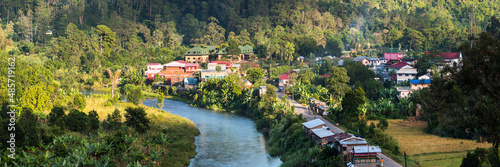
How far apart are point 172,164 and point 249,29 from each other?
86.6 meters

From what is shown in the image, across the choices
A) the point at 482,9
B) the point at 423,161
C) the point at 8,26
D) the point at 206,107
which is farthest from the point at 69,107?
the point at 482,9

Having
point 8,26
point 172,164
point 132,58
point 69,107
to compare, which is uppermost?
point 8,26

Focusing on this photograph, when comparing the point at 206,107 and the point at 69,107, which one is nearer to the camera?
the point at 69,107

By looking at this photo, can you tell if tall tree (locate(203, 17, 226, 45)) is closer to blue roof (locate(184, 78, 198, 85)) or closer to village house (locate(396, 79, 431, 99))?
blue roof (locate(184, 78, 198, 85))

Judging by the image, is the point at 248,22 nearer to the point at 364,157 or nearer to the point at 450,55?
the point at 450,55

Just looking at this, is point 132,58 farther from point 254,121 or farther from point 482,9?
point 482,9

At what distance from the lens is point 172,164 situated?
29.5 m

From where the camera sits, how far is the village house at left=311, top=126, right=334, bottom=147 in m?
28.4

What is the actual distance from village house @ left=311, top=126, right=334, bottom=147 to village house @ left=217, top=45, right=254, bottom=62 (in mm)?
56221

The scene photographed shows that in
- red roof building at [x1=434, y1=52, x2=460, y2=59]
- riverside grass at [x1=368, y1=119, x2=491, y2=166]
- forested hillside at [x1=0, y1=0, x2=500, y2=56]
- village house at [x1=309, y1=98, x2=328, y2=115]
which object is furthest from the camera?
forested hillside at [x1=0, y1=0, x2=500, y2=56]

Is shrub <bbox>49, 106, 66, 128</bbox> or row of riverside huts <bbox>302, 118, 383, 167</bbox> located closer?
row of riverside huts <bbox>302, 118, 383, 167</bbox>

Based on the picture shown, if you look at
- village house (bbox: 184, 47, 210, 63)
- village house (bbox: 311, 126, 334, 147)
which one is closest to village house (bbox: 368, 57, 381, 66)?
village house (bbox: 184, 47, 210, 63)

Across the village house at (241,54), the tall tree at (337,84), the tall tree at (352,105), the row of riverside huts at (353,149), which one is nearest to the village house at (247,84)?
the tall tree at (337,84)

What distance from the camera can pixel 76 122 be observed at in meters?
31.6
